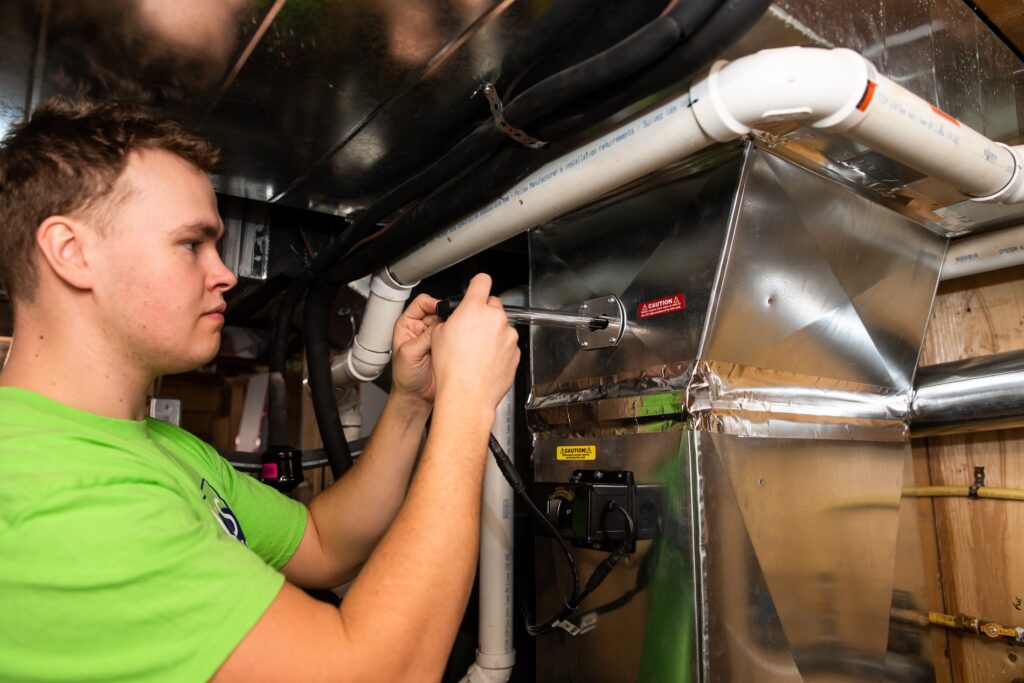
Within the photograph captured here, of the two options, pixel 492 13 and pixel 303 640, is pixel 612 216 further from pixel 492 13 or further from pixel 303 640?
Result: pixel 303 640

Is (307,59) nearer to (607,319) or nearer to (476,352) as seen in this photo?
(476,352)

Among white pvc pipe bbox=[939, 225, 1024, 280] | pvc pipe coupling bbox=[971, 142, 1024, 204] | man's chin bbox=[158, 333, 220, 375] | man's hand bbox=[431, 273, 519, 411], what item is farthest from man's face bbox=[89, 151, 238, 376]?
white pvc pipe bbox=[939, 225, 1024, 280]

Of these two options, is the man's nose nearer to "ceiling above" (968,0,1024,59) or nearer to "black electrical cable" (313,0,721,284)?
"black electrical cable" (313,0,721,284)

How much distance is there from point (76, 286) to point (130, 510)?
31cm

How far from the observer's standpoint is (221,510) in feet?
2.91

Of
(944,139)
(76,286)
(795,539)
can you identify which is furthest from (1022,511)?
(76,286)

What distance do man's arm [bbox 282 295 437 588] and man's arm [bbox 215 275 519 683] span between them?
279mm

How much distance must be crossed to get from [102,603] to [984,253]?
56.5 inches

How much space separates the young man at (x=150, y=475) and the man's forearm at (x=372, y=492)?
6 cm

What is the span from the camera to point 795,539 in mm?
996

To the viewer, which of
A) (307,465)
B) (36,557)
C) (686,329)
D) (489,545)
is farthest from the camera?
(307,465)

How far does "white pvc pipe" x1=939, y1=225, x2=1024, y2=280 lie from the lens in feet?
3.95

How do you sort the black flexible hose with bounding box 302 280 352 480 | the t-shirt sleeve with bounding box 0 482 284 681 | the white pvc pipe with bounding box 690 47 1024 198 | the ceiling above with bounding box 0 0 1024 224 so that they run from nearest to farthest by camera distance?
the t-shirt sleeve with bounding box 0 482 284 681
the white pvc pipe with bounding box 690 47 1024 198
the ceiling above with bounding box 0 0 1024 224
the black flexible hose with bounding box 302 280 352 480

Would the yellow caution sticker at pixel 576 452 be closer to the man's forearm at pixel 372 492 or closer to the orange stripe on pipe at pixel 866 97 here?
the man's forearm at pixel 372 492
